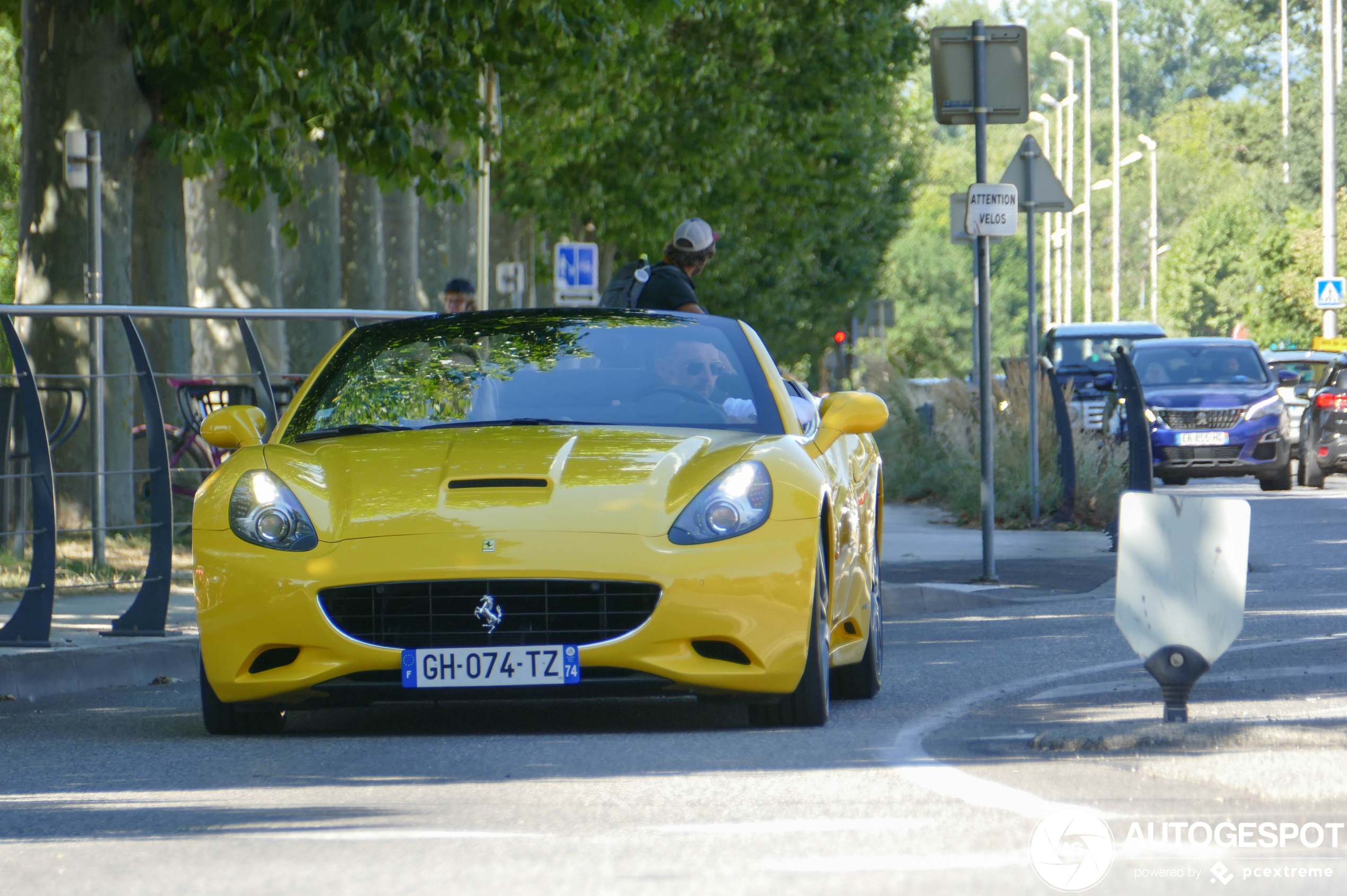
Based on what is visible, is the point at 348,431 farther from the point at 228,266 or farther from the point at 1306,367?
the point at 1306,367

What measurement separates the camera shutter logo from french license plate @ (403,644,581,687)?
75.8 inches

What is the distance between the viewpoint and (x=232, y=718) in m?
7.44

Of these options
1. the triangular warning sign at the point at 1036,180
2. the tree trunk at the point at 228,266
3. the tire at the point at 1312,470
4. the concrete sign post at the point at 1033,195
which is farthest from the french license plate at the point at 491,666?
the tire at the point at 1312,470

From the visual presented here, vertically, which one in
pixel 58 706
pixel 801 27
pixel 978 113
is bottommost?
pixel 58 706

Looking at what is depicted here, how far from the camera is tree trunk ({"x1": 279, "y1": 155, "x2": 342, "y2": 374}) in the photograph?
22469mm

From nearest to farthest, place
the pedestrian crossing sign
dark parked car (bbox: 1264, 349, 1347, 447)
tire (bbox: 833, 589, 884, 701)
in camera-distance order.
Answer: tire (bbox: 833, 589, 884, 701)
dark parked car (bbox: 1264, 349, 1347, 447)
the pedestrian crossing sign

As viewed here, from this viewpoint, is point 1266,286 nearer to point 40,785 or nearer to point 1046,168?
point 1046,168

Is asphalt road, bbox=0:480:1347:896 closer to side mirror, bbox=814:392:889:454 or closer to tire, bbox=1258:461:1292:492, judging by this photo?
side mirror, bbox=814:392:889:454

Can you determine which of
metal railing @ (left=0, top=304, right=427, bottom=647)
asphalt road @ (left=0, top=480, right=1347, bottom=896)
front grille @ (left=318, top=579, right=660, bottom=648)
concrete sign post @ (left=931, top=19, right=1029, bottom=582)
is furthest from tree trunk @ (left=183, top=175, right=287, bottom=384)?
front grille @ (left=318, top=579, right=660, bottom=648)

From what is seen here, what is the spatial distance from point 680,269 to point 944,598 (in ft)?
9.61

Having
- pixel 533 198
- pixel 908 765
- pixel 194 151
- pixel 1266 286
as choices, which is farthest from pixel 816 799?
pixel 1266 286

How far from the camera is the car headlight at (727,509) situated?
7.06m

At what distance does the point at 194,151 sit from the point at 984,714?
10704mm

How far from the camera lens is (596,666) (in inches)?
277
